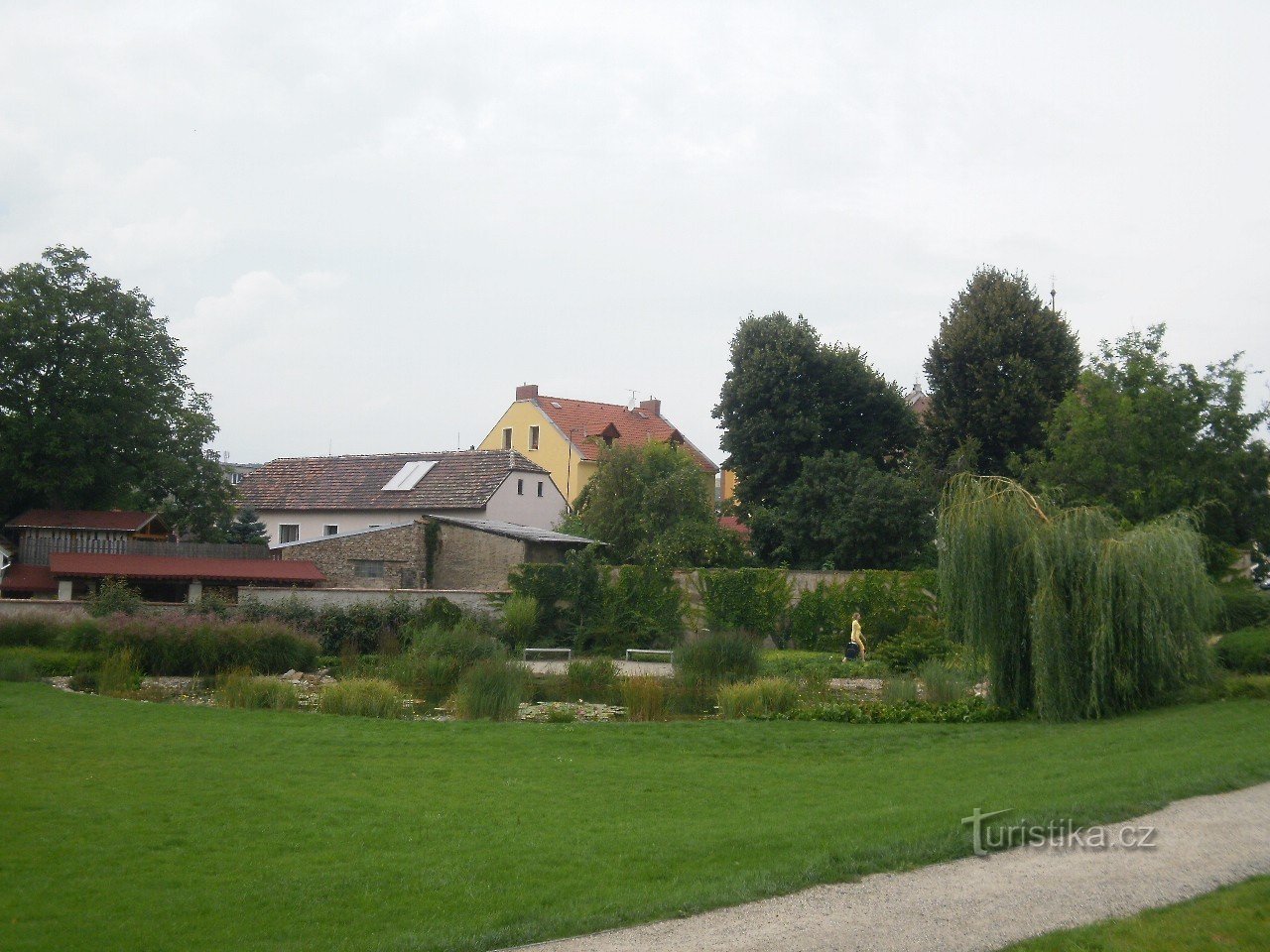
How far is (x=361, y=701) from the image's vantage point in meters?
17.4

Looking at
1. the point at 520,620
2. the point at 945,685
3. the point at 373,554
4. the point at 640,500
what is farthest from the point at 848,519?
the point at 945,685

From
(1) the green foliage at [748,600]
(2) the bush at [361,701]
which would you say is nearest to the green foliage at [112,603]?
(2) the bush at [361,701]

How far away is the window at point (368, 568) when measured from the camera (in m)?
38.9

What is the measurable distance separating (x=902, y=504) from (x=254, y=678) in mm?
25039

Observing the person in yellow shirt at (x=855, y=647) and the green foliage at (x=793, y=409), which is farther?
the green foliage at (x=793, y=409)

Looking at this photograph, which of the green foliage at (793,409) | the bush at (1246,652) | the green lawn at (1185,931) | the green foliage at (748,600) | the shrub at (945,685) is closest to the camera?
the green lawn at (1185,931)

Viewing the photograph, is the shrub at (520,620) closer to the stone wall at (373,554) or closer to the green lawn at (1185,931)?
the stone wall at (373,554)

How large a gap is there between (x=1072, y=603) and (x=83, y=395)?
33.8 metres

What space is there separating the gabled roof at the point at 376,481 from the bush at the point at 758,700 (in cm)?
3006

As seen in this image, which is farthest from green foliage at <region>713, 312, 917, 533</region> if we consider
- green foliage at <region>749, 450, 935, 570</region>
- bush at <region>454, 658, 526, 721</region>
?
bush at <region>454, 658, 526, 721</region>

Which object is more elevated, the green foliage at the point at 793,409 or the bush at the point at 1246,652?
the green foliage at the point at 793,409

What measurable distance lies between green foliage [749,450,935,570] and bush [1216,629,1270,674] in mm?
18831

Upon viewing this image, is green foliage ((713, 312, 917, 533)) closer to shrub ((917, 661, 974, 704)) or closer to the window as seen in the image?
the window

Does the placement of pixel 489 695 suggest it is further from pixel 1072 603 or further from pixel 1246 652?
pixel 1246 652
